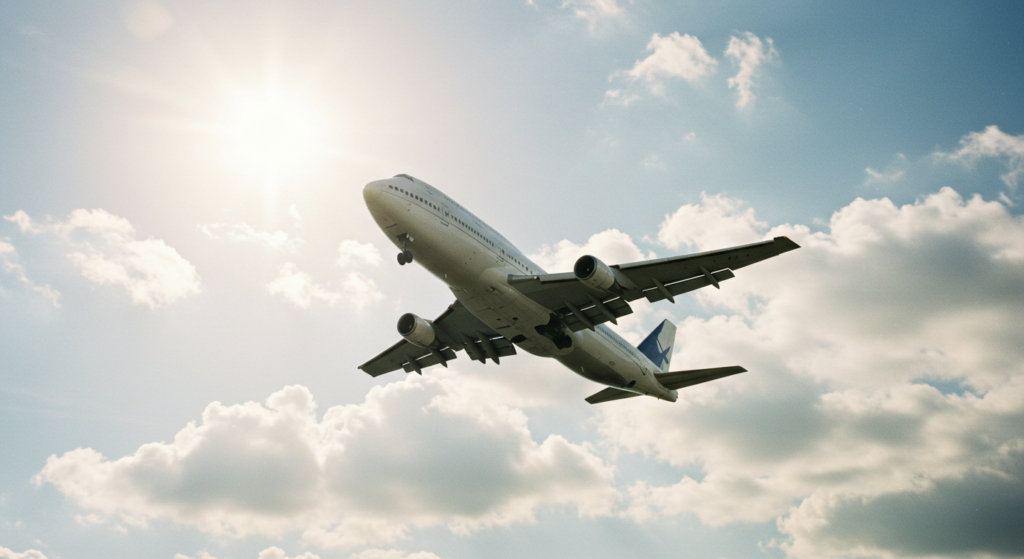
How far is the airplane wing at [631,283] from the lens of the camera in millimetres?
26309

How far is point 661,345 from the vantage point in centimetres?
4528

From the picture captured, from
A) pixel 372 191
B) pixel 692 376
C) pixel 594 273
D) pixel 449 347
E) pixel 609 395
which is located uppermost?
pixel 372 191

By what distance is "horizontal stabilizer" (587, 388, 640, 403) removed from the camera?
38.7m

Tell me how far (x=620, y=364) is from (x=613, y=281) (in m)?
7.95

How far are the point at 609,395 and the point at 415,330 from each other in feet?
40.5

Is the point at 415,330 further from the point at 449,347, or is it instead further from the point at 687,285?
the point at 687,285

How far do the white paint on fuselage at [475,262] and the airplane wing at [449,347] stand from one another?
326cm

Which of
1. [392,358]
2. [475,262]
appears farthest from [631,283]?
[392,358]

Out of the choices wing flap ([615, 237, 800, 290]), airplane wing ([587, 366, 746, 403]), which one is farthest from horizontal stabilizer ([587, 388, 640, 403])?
wing flap ([615, 237, 800, 290])

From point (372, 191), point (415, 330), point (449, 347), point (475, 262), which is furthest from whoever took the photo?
point (449, 347)

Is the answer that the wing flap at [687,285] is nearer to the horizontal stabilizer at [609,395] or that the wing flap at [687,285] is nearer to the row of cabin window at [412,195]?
the row of cabin window at [412,195]

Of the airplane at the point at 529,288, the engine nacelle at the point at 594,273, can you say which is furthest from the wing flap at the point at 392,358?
the engine nacelle at the point at 594,273

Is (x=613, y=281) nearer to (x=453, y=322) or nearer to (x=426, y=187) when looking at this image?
(x=426, y=187)

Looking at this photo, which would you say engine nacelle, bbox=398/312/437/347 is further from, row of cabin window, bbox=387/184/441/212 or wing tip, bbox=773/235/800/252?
wing tip, bbox=773/235/800/252
